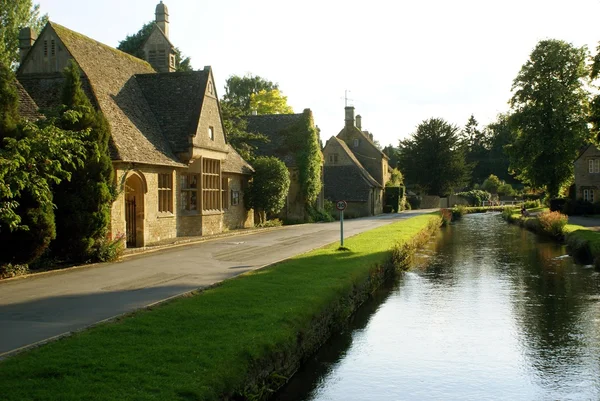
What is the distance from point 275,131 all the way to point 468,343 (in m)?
37.2

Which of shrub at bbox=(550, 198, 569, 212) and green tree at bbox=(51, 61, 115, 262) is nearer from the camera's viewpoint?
green tree at bbox=(51, 61, 115, 262)

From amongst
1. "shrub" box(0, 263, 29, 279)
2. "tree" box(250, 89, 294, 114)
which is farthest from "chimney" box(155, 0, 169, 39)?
"tree" box(250, 89, 294, 114)

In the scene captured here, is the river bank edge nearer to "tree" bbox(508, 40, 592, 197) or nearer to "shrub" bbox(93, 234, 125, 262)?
"tree" bbox(508, 40, 592, 197)

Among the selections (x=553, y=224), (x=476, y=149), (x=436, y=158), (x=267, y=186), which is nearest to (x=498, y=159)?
(x=476, y=149)

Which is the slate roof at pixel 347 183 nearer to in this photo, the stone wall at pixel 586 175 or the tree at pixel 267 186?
the stone wall at pixel 586 175

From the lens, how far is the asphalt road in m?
10.5

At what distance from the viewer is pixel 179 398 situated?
6980mm

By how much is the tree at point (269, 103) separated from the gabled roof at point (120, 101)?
40004 millimetres

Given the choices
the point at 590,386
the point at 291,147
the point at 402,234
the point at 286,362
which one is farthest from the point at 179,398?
the point at 291,147

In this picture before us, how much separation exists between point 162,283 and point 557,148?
43.8 m

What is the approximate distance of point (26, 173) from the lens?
1263cm

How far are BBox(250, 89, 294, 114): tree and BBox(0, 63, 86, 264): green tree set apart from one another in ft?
175

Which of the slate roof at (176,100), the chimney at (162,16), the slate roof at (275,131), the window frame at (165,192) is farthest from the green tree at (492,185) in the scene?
the window frame at (165,192)

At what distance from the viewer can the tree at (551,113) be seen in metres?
51.0
